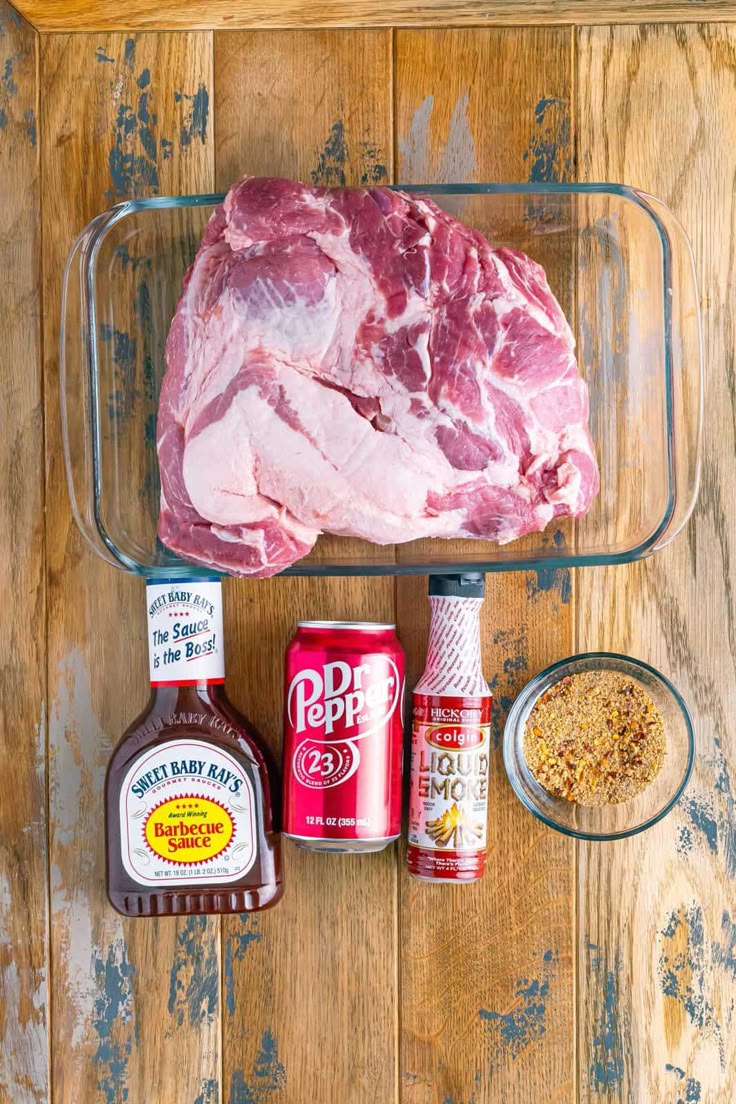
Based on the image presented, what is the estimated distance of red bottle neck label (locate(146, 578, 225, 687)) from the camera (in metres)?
1.01

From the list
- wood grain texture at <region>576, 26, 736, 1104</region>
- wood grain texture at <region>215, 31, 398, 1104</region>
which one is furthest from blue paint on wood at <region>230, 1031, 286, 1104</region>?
wood grain texture at <region>576, 26, 736, 1104</region>

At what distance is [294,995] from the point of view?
1134mm

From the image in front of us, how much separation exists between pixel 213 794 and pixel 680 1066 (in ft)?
2.18

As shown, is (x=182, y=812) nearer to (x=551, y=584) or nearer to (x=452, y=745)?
(x=452, y=745)

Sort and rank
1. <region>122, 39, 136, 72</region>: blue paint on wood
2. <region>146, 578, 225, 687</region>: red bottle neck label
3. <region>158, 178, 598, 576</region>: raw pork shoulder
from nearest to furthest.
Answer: <region>158, 178, 598, 576</region>: raw pork shoulder, <region>146, 578, 225, 687</region>: red bottle neck label, <region>122, 39, 136, 72</region>: blue paint on wood

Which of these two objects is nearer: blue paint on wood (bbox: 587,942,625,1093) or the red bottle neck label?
the red bottle neck label

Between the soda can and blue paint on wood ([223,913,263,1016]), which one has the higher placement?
the soda can

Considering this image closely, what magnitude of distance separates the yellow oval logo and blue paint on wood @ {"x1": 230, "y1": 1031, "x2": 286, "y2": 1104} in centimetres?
28

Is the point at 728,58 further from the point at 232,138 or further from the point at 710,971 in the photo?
the point at 710,971

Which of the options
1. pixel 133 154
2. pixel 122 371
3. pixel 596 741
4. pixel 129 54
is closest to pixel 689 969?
pixel 596 741

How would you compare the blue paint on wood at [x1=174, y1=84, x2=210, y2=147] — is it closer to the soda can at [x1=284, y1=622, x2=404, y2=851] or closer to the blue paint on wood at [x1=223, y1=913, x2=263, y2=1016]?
the soda can at [x1=284, y1=622, x2=404, y2=851]

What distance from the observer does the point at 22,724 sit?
1.14 metres

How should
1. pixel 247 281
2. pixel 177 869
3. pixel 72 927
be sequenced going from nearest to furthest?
pixel 247 281, pixel 177 869, pixel 72 927

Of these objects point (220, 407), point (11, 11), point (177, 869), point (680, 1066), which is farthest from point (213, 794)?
point (11, 11)
